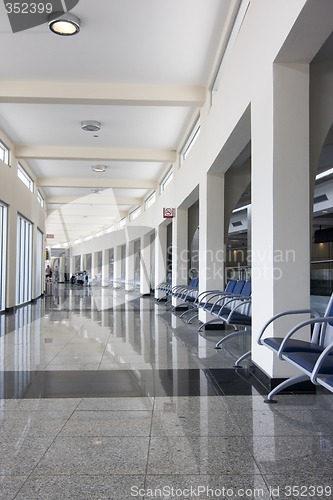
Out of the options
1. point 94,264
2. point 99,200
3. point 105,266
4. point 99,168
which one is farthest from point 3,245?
point 94,264

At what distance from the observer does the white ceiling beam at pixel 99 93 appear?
675 cm

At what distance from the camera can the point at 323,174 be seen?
10797 mm

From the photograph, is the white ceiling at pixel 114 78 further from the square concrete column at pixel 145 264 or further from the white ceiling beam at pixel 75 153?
the square concrete column at pixel 145 264

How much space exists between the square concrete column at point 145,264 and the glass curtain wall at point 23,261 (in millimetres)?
4747

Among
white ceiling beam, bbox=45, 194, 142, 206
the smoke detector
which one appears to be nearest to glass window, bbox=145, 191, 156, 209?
white ceiling beam, bbox=45, 194, 142, 206

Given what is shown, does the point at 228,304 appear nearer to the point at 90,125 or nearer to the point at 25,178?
the point at 90,125

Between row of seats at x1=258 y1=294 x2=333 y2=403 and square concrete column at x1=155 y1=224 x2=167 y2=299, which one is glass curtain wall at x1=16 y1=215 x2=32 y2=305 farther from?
row of seats at x1=258 y1=294 x2=333 y2=403

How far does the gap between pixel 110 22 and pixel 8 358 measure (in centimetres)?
394

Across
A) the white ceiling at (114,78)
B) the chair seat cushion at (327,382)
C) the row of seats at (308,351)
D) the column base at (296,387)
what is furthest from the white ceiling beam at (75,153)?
the chair seat cushion at (327,382)

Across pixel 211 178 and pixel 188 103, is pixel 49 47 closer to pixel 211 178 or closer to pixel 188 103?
pixel 188 103

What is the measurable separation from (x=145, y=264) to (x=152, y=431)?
14720mm

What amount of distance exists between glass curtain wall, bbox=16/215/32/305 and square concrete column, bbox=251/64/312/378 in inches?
371

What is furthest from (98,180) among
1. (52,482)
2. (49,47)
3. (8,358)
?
(52,482)

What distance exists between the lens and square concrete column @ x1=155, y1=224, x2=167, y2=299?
13.9 m
